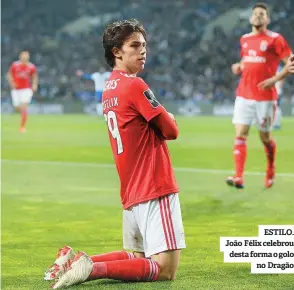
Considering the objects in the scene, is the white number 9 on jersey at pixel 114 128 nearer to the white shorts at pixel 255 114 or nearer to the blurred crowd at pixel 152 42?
the white shorts at pixel 255 114

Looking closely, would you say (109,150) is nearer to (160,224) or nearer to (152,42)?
(160,224)

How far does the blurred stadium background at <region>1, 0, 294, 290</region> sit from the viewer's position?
Result: 6.46 m

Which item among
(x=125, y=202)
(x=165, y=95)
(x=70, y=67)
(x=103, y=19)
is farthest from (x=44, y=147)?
(x=103, y=19)

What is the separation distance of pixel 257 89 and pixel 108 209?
282cm

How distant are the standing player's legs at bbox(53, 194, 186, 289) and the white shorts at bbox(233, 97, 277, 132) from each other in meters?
5.76

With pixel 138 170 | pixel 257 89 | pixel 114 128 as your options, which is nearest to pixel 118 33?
pixel 114 128

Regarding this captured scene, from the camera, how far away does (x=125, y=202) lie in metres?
5.08

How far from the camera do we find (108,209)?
8938mm

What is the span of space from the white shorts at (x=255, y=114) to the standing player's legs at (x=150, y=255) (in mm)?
5764

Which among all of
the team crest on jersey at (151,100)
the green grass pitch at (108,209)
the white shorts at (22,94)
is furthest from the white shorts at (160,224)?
the white shorts at (22,94)

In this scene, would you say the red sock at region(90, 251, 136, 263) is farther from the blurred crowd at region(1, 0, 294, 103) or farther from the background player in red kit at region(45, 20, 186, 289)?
the blurred crowd at region(1, 0, 294, 103)

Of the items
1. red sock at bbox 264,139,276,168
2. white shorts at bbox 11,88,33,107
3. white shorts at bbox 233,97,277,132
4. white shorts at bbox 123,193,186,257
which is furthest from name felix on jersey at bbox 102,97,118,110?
white shorts at bbox 11,88,33,107

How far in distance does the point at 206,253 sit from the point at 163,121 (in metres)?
1.64

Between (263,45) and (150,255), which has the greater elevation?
(263,45)
